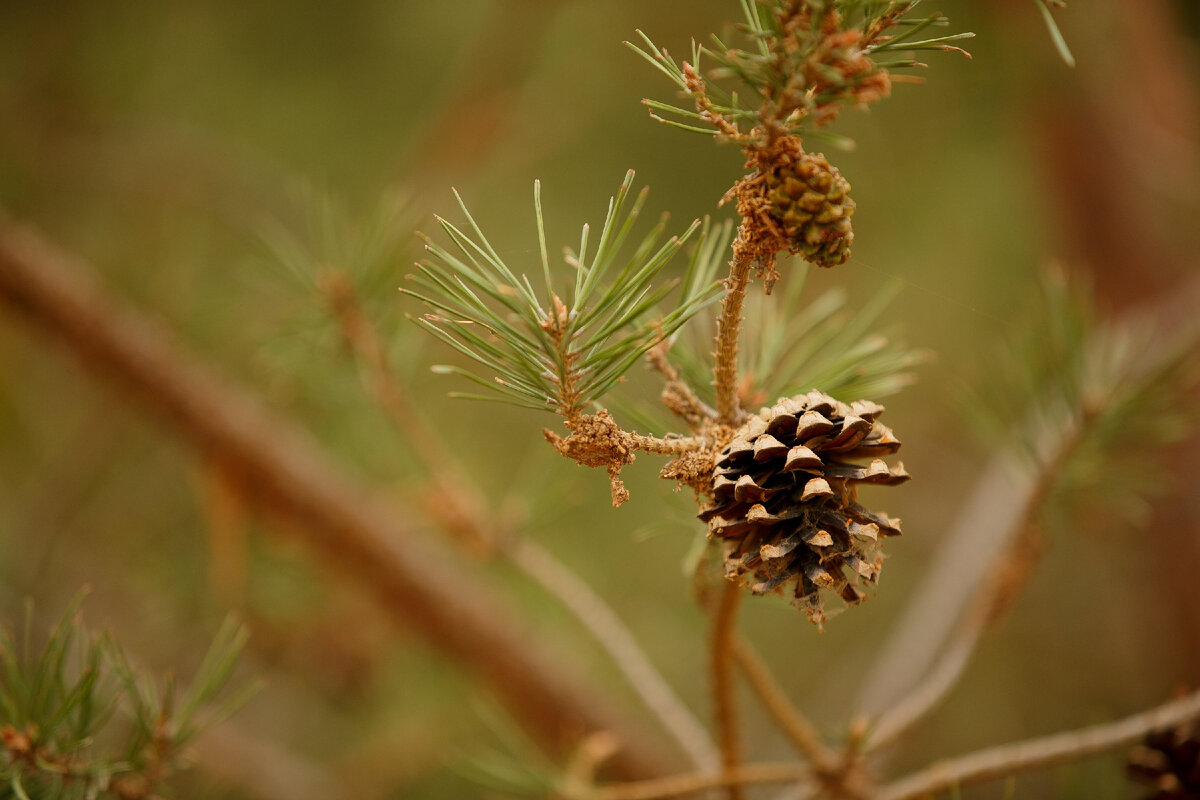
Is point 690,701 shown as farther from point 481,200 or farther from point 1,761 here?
point 1,761

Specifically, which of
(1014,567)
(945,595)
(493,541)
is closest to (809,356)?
(1014,567)

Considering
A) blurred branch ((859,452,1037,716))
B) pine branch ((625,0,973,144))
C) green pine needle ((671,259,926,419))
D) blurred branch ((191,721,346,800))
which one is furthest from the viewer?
blurred branch ((191,721,346,800))

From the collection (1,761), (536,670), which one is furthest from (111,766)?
(536,670)

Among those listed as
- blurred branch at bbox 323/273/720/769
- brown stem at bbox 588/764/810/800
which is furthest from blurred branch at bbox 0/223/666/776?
brown stem at bbox 588/764/810/800

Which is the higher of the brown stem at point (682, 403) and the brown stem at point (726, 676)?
the brown stem at point (682, 403)

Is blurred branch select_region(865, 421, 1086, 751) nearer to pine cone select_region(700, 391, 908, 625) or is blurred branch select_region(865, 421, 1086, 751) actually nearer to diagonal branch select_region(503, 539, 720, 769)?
diagonal branch select_region(503, 539, 720, 769)

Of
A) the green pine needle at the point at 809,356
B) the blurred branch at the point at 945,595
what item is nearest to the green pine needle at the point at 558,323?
the green pine needle at the point at 809,356

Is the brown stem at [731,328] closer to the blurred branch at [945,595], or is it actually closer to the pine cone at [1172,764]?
the pine cone at [1172,764]
